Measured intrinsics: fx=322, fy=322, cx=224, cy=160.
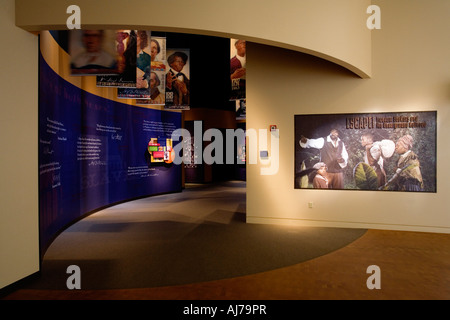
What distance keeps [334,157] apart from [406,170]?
1.37 metres

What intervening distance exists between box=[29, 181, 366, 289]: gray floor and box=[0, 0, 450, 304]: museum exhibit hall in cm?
4

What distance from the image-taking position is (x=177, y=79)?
10.3 m

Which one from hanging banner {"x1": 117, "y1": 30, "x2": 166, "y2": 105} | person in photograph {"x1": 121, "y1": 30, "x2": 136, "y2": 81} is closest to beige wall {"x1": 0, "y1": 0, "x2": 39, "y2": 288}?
person in photograph {"x1": 121, "y1": 30, "x2": 136, "y2": 81}

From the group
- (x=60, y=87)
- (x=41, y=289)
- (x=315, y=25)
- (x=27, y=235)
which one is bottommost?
(x=41, y=289)

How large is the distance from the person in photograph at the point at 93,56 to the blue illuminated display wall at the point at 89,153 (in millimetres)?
632

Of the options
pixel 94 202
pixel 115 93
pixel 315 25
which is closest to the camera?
pixel 315 25

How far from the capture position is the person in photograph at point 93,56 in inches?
200

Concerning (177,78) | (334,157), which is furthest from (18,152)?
(177,78)

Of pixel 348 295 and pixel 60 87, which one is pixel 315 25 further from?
pixel 60 87

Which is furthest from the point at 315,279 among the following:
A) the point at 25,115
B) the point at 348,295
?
the point at 25,115

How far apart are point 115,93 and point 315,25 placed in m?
6.49

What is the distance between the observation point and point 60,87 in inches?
254
